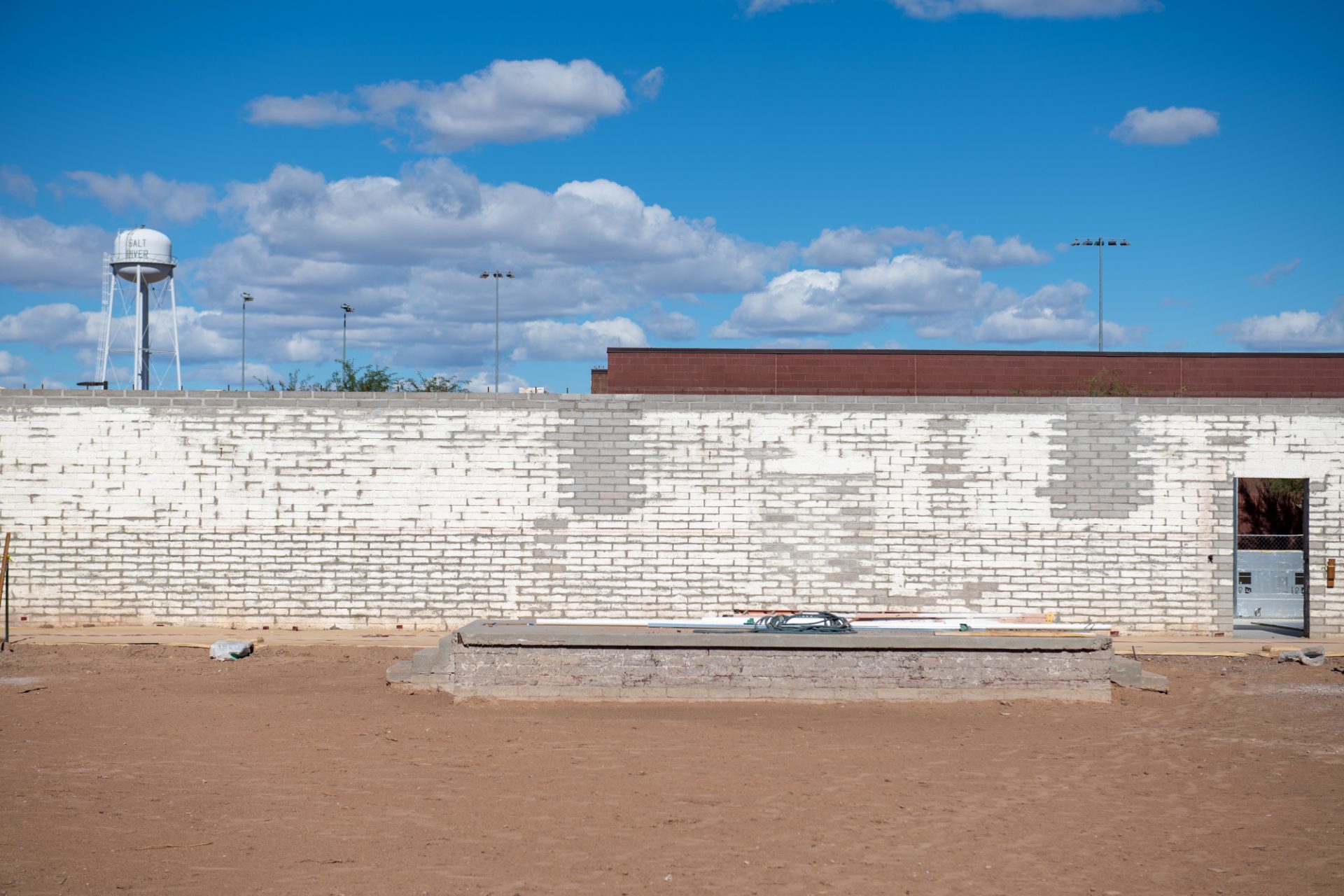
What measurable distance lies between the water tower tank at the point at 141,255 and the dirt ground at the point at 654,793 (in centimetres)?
2570

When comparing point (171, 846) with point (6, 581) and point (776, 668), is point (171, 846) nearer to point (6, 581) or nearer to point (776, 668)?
point (776, 668)

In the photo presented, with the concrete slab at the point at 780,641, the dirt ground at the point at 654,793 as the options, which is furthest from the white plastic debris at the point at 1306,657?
the concrete slab at the point at 780,641

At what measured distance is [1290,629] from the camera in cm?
1994

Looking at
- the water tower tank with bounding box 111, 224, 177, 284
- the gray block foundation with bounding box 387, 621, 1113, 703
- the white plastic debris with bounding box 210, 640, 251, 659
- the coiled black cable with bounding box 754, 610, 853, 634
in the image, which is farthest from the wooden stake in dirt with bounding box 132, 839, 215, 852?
the water tower tank with bounding box 111, 224, 177, 284

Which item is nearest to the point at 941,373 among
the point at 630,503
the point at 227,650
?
the point at 630,503

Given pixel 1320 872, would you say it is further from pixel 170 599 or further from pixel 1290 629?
pixel 170 599

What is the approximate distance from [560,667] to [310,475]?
7206 mm

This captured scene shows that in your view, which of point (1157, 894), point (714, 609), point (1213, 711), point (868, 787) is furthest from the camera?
point (714, 609)

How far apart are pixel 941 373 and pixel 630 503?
45.6ft

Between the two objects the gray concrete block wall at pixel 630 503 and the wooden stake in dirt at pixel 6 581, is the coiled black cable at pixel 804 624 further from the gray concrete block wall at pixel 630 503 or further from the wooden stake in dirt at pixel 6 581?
the wooden stake in dirt at pixel 6 581

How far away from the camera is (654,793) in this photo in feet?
32.8

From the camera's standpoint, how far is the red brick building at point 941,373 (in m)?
29.7

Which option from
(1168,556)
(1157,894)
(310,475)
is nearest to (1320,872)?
(1157,894)

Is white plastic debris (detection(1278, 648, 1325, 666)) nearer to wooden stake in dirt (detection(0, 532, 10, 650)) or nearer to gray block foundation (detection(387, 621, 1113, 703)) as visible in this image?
gray block foundation (detection(387, 621, 1113, 703))
